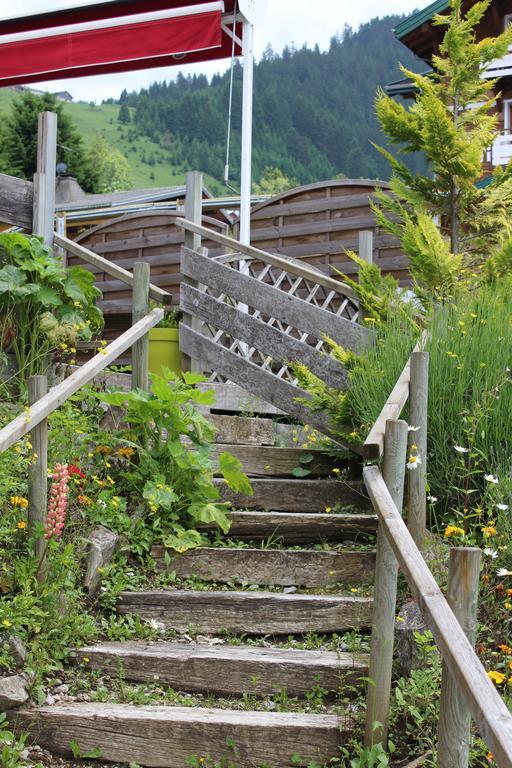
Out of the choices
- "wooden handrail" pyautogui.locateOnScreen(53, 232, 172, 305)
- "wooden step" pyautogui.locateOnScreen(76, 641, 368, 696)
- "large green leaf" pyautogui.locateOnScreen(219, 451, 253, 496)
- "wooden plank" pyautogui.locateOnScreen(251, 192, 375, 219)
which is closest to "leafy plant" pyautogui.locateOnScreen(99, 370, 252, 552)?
"large green leaf" pyautogui.locateOnScreen(219, 451, 253, 496)

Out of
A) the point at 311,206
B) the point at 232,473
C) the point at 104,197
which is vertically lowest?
the point at 232,473

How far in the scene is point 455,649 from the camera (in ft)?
6.98

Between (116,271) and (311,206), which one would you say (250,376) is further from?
(311,206)

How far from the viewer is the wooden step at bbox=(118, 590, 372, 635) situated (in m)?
4.02

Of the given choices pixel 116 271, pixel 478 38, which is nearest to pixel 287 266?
pixel 116 271

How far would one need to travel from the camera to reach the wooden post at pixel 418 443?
3.95 metres

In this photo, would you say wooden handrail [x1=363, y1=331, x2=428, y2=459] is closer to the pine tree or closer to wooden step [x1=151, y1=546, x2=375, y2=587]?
wooden step [x1=151, y1=546, x2=375, y2=587]

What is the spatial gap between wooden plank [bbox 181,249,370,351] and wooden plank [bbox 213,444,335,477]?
774 mm

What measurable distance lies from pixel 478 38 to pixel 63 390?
14.9 meters

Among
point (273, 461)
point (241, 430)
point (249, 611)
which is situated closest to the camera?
point (249, 611)

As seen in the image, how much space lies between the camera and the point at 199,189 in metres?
7.31

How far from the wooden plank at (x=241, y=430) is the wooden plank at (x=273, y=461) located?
48cm

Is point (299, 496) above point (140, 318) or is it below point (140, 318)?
below

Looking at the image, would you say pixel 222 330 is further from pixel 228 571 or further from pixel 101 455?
pixel 228 571
